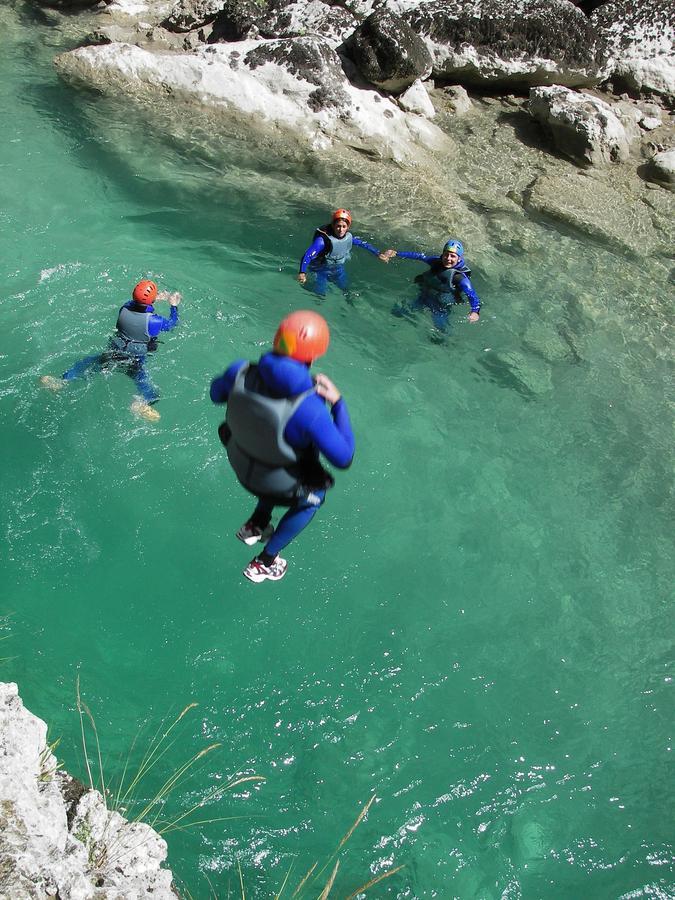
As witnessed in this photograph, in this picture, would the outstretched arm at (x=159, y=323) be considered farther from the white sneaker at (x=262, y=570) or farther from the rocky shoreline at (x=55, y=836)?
the rocky shoreline at (x=55, y=836)

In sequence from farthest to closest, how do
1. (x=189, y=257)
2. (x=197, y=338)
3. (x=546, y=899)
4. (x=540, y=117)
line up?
(x=540, y=117) < (x=189, y=257) < (x=197, y=338) < (x=546, y=899)

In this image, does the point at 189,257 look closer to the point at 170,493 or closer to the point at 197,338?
the point at 197,338

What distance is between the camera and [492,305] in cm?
891

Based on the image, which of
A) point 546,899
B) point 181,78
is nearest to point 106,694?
point 546,899

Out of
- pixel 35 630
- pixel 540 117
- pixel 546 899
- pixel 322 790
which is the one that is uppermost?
pixel 540 117

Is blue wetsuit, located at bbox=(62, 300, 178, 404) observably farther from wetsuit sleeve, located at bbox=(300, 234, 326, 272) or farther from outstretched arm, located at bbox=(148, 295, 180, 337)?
wetsuit sleeve, located at bbox=(300, 234, 326, 272)

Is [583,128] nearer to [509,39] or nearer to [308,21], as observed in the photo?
[509,39]

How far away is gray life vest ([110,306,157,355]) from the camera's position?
253 inches

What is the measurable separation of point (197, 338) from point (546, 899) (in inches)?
226

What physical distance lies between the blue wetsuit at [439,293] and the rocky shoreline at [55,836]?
242 inches

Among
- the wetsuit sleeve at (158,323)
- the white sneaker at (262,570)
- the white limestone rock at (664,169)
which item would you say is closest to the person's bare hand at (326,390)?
the white sneaker at (262,570)

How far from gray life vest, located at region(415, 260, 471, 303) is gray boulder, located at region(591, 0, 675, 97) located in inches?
301

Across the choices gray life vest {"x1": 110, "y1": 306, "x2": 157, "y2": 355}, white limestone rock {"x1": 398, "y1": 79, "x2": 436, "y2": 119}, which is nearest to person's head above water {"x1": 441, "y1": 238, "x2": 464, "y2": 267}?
gray life vest {"x1": 110, "y1": 306, "x2": 157, "y2": 355}

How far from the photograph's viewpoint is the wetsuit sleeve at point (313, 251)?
813 cm
